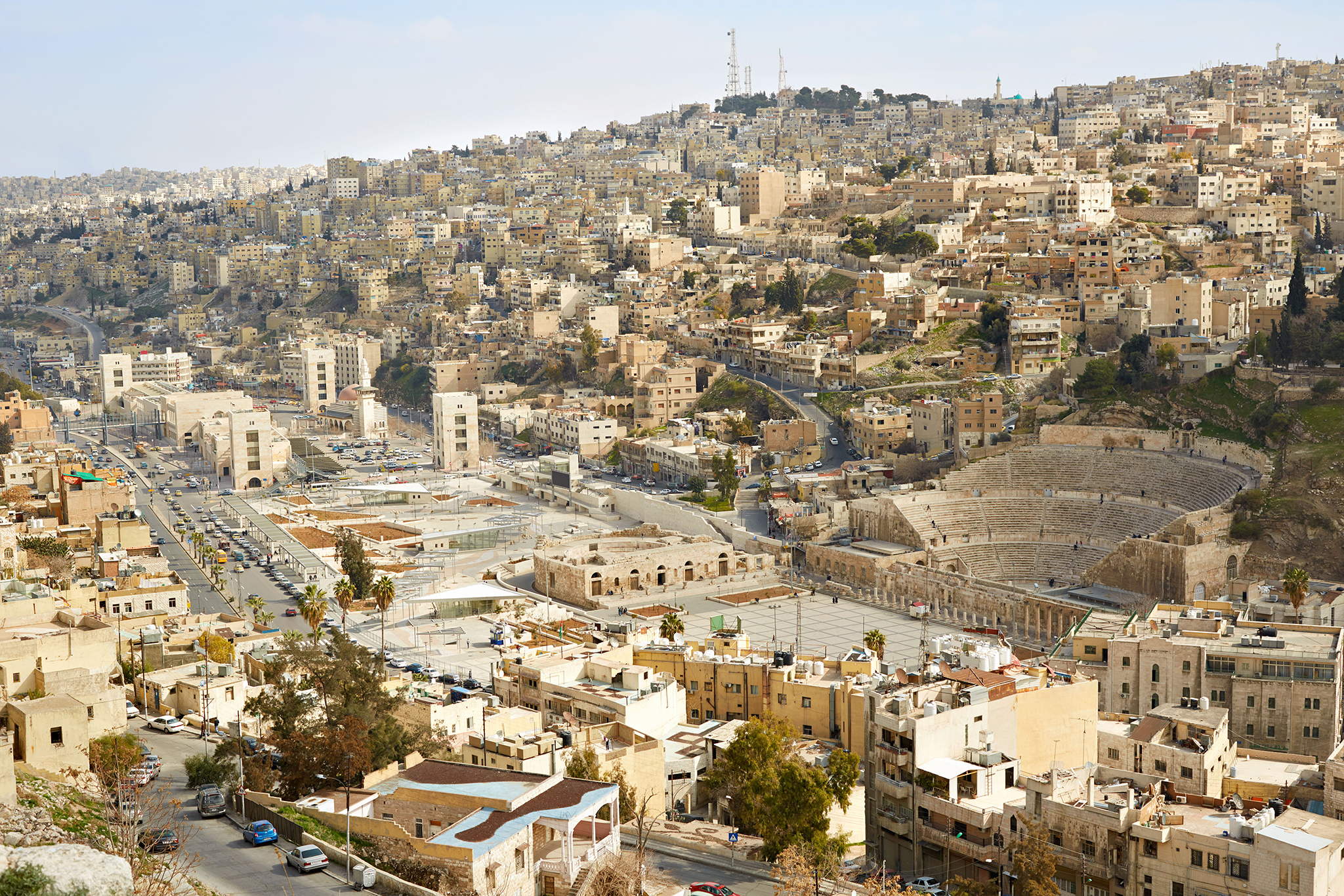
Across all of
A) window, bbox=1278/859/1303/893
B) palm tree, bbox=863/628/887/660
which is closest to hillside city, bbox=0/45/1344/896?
window, bbox=1278/859/1303/893

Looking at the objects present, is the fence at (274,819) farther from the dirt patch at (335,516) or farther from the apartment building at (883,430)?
the apartment building at (883,430)

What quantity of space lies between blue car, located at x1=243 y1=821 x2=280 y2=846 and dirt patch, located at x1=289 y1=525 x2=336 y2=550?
3390 centimetres

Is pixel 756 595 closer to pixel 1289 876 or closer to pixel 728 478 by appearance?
pixel 728 478

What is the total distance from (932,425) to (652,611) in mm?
15734

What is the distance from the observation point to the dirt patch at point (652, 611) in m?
45.2

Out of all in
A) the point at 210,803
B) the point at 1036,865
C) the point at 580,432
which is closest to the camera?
the point at 210,803

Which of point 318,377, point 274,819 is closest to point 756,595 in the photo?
point 274,819

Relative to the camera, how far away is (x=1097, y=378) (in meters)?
54.8

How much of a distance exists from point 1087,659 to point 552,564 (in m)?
19.2

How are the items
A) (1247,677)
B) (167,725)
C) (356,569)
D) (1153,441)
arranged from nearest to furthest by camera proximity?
(167,725) < (1247,677) < (356,569) < (1153,441)

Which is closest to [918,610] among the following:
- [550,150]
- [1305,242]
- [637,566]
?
[637,566]

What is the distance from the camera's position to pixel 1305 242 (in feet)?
236

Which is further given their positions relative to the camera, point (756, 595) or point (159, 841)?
point (756, 595)

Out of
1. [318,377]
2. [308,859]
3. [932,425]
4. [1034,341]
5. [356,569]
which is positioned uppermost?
[1034,341]
